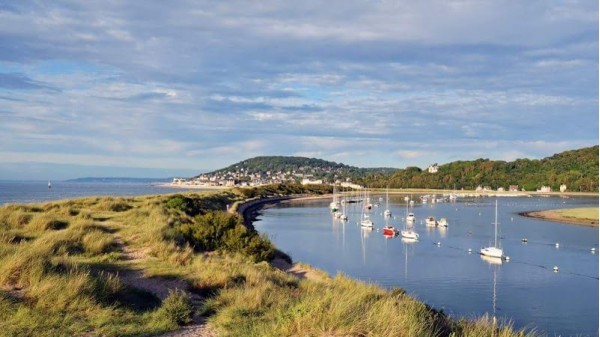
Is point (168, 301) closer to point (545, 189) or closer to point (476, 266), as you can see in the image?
point (476, 266)

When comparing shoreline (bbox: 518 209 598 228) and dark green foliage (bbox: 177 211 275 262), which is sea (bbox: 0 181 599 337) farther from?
dark green foliage (bbox: 177 211 275 262)

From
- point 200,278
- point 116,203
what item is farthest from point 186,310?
point 116,203

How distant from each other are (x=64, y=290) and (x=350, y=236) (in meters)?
47.4

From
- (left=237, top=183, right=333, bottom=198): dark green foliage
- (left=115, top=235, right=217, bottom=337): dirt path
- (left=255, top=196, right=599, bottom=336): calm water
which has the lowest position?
(left=255, top=196, right=599, bottom=336): calm water

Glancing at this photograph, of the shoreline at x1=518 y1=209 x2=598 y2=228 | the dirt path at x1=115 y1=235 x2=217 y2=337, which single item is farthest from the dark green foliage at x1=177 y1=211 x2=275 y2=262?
the shoreline at x1=518 y1=209 x2=598 y2=228

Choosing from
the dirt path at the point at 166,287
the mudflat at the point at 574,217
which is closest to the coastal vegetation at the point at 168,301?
the dirt path at the point at 166,287

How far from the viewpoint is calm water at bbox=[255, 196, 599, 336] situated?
1000 inches

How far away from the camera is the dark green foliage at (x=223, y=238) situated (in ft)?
75.7

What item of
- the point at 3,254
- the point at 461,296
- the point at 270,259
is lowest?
the point at 461,296

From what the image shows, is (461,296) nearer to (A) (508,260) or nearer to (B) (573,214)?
(A) (508,260)

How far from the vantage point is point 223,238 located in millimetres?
24078

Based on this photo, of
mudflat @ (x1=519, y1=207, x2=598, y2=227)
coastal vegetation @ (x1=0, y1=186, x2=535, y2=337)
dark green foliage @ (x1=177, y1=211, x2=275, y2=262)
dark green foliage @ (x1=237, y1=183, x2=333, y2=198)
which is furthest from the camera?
dark green foliage @ (x1=237, y1=183, x2=333, y2=198)

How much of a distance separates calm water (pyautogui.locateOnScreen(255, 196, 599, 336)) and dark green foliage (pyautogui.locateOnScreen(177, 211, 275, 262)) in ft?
22.6

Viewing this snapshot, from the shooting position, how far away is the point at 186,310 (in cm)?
915
